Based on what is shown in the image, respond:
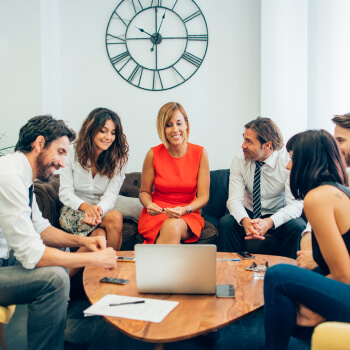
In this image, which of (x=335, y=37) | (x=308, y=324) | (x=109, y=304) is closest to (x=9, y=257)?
(x=109, y=304)

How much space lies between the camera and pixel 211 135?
11.9ft

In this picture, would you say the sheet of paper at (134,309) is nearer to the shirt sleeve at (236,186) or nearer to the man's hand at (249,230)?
the man's hand at (249,230)

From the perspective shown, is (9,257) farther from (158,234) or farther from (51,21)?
(51,21)

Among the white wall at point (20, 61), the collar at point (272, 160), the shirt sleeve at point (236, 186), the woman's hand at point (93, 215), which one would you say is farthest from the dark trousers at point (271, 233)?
the white wall at point (20, 61)

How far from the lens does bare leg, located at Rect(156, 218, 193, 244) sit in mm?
2375

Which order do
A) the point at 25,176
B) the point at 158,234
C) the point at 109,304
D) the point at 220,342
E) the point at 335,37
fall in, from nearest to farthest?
the point at 109,304 → the point at 25,176 → the point at 220,342 → the point at 158,234 → the point at 335,37

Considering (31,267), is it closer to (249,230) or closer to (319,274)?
(319,274)

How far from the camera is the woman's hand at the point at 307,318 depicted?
53.4 inches

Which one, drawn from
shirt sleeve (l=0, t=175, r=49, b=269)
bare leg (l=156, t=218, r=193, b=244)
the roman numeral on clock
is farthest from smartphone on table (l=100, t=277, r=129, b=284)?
the roman numeral on clock

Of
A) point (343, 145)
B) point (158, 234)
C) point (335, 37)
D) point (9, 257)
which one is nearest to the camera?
point (9, 257)

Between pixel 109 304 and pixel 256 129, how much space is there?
5.62 feet

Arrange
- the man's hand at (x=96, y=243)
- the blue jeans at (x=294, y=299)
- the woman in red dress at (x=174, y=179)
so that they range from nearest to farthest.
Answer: the blue jeans at (x=294, y=299)
the man's hand at (x=96, y=243)
the woman in red dress at (x=174, y=179)

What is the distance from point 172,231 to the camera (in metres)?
2.38

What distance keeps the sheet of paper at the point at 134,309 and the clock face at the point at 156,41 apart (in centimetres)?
258
